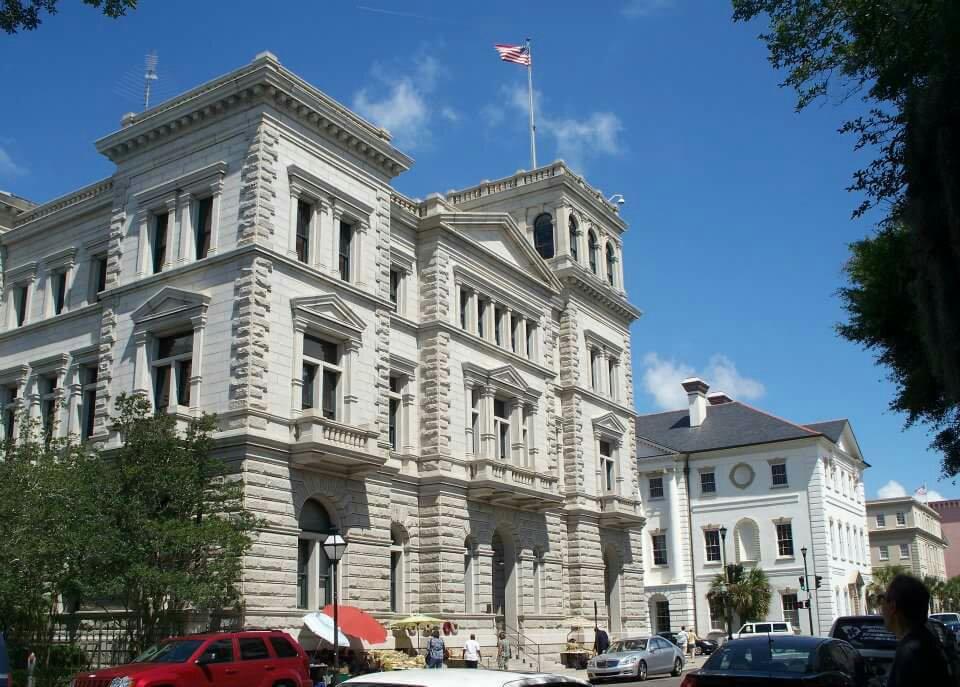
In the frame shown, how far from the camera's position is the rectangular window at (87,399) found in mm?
35438

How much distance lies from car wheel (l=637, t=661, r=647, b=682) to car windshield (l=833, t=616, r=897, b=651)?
35.4 ft

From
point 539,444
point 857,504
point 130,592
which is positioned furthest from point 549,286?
point 857,504

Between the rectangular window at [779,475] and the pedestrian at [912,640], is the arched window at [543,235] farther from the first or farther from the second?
the pedestrian at [912,640]

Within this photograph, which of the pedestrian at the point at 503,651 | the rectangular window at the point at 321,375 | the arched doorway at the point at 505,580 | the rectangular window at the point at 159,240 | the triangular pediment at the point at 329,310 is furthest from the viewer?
the arched doorway at the point at 505,580

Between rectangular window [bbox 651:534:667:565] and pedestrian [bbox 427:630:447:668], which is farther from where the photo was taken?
rectangular window [bbox 651:534:667:565]

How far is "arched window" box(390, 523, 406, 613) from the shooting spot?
35.8 metres

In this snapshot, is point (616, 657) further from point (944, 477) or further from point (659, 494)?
point (659, 494)

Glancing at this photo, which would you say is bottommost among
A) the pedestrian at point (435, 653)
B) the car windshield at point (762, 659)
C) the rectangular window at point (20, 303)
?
the pedestrian at point (435, 653)

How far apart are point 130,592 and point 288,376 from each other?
7.80m

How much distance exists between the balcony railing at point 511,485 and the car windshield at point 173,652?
18629 millimetres

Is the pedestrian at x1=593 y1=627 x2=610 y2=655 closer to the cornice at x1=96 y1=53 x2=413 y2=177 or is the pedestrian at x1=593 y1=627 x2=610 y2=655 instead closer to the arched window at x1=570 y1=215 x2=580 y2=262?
the arched window at x1=570 y1=215 x2=580 y2=262

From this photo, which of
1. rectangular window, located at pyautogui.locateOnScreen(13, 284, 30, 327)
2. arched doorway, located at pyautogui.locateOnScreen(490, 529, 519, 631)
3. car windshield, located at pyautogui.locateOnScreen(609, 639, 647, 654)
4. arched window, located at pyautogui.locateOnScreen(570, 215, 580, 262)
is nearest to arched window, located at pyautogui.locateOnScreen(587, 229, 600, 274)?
arched window, located at pyautogui.locateOnScreen(570, 215, 580, 262)

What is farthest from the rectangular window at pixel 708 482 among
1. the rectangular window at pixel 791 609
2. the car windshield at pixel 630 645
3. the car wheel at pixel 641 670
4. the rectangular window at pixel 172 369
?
the rectangular window at pixel 172 369

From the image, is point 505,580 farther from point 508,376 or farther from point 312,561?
point 312,561
